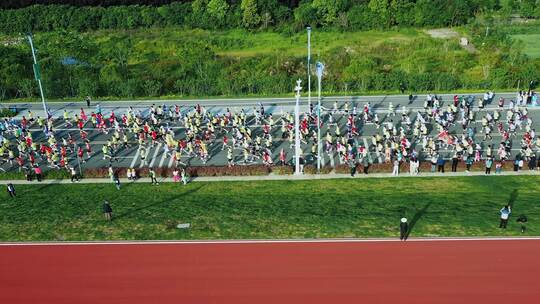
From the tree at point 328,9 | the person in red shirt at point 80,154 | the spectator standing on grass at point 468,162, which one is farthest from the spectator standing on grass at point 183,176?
the tree at point 328,9

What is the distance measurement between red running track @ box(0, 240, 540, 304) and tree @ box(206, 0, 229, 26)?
2095 inches

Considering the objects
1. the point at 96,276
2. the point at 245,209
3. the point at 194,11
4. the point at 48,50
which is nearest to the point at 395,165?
the point at 245,209

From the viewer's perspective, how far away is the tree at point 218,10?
6894cm

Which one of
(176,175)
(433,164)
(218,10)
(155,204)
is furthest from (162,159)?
(218,10)

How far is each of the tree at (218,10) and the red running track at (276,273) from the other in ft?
175

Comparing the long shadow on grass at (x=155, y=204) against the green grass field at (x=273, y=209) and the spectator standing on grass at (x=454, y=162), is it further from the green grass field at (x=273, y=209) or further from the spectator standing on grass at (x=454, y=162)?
the spectator standing on grass at (x=454, y=162)

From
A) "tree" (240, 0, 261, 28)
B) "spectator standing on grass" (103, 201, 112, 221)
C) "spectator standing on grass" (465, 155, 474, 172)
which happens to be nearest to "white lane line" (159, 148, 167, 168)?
"spectator standing on grass" (103, 201, 112, 221)

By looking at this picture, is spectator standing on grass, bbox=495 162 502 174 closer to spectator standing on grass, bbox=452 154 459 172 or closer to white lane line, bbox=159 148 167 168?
spectator standing on grass, bbox=452 154 459 172

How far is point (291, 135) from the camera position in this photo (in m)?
32.1

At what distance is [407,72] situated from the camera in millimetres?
46438

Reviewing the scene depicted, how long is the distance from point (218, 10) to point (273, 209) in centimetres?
5175

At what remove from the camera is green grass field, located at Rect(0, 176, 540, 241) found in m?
21.5

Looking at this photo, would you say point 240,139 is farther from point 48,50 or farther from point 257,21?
point 257,21

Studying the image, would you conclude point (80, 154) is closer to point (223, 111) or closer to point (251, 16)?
point (223, 111)
